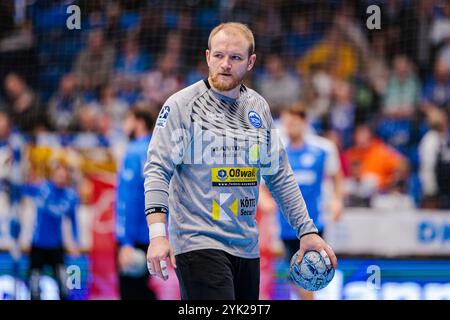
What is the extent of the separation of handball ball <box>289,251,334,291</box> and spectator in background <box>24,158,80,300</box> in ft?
16.0

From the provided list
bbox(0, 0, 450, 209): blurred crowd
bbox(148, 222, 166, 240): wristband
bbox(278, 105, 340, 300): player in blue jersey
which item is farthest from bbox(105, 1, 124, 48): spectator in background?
bbox(148, 222, 166, 240): wristband

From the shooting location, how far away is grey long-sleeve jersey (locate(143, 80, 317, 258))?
4.45 m

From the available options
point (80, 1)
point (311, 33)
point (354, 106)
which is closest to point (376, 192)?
point (354, 106)

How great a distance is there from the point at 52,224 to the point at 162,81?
241 centimetres

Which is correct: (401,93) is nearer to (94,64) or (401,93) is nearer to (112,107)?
(112,107)

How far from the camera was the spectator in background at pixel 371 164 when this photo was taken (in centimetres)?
1084

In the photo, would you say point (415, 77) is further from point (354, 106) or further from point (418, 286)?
point (418, 286)

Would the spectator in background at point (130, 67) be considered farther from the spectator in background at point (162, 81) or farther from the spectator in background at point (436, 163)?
the spectator in background at point (436, 163)

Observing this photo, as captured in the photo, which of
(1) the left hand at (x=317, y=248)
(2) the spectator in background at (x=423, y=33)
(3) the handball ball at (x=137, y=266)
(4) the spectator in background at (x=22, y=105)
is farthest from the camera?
(2) the spectator in background at (x=423, y=33)

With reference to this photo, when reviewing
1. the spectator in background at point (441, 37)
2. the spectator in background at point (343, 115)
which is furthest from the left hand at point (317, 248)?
the spectator in background at point (441, 37)

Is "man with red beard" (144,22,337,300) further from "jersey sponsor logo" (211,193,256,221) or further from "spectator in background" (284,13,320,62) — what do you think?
"spectator in background" (284,13,320,62)

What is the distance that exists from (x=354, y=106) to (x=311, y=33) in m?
1.00

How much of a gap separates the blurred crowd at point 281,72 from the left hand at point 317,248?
5.56m

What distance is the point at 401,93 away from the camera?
11281mm
